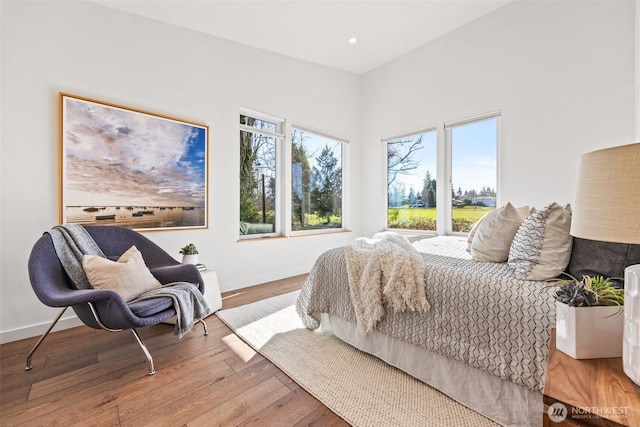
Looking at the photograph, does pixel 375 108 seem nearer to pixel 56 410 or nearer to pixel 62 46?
pixel 62 46

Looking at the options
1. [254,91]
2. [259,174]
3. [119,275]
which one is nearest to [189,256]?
[119,275]

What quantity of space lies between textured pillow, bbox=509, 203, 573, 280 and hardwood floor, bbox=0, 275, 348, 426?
1.21 meters

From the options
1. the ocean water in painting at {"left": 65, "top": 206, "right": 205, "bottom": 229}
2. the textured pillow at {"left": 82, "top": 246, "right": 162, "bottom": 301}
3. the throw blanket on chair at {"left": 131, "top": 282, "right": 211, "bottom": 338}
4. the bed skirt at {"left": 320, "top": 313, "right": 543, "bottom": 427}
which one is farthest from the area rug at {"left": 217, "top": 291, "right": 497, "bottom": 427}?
the ocean water in painting at {"left": 65, "top": 206, "right": 205, "bottom": 229}

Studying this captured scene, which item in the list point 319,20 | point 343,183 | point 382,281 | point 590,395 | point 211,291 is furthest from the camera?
point 343,183

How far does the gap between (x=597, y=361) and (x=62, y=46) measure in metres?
3.83

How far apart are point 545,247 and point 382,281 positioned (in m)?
0.86

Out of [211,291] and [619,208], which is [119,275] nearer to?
[211,291]

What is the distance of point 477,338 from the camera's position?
134 centimetres

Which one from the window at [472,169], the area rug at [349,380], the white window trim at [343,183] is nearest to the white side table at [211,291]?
the area rug at [349,380]

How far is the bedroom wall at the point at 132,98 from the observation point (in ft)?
6.97

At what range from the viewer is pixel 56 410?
138 centimetres

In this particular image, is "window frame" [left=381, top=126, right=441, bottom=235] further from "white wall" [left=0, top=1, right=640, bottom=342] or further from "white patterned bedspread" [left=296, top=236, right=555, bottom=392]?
"white patterned bedspread" [left=296, top=236, right=555, bottom=392]

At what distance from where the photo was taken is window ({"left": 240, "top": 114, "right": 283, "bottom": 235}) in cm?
352

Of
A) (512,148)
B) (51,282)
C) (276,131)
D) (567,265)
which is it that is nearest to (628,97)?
(512,148)
